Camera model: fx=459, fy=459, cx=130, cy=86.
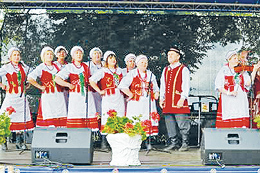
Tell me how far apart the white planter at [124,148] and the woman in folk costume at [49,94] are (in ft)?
6.66

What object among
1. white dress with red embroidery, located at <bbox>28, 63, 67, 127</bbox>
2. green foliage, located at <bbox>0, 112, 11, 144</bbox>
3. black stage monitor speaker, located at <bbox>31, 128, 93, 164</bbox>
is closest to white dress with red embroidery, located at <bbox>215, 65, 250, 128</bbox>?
white dress with red embroidery, located at <bbox>28, 63, 67, 127</bbox>

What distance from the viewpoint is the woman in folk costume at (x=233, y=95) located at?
19.9 ft

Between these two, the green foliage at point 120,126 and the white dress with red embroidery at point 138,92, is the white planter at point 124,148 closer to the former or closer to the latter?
the green foliage at point 120,126

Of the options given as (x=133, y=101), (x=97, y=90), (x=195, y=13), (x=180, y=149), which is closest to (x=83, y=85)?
(x=97, y=90)

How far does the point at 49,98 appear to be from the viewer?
6.32 metres

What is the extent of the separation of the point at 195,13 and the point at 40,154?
427cm

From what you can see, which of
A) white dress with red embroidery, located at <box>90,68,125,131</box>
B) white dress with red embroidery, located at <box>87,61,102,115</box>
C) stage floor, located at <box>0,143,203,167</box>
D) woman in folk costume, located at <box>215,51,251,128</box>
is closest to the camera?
stage floor, located at <box>0,143,203,167</box>

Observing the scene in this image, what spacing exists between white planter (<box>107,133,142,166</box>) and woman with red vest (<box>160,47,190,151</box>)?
176cm

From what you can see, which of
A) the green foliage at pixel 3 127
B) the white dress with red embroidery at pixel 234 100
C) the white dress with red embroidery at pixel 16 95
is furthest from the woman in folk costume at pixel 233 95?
the green foliage at pixel 3 127

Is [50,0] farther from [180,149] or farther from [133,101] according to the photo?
[180,149]

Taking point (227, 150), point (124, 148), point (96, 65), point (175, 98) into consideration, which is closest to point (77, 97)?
point (96, 65)

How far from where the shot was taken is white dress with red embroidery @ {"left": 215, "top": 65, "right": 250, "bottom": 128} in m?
6.08

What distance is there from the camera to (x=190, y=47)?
772 cm

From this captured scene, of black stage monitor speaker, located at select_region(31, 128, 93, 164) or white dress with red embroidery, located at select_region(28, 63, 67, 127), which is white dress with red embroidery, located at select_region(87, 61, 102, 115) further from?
black stage monitor speaker, located at select_region(31, 128, 93, 164)
